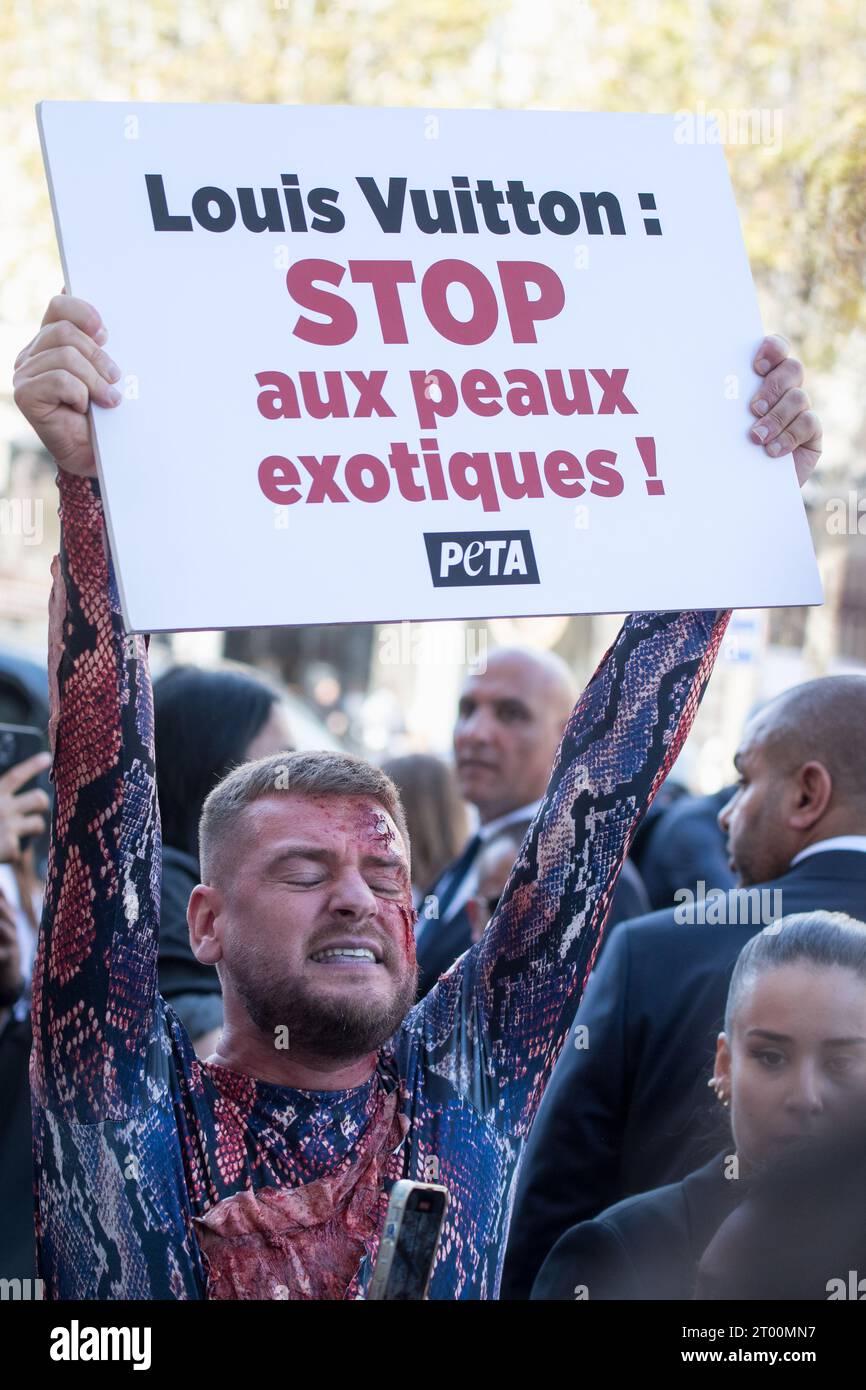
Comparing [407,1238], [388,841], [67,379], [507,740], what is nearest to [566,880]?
[388,841]

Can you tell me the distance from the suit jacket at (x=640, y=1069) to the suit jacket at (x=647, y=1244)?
0.42ft

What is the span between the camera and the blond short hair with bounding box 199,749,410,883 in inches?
Result: 85.4

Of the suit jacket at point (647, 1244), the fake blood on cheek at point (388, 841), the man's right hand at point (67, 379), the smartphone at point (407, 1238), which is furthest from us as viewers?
the suit jacket at point (647, 1244)

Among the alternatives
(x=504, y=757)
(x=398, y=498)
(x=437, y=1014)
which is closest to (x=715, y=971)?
(x=437, y=1014)

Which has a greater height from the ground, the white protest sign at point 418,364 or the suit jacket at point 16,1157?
the white protest sign at point 418,364

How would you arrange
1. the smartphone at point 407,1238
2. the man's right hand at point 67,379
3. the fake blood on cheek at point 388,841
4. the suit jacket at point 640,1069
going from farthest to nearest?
the suit jacket at point 640,1069, the fake blood on cheek at point 388,841, the man's right hand at point 67,379, the smartphone at point 407,1238

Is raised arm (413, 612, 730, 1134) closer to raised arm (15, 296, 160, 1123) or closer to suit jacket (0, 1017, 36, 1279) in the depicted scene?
raised arm (15, 296, 160, 1123)

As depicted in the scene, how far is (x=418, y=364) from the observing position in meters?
2.23

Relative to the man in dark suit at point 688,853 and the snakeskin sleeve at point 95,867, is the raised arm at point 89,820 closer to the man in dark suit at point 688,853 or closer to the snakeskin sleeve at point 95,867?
the snakeskin sleeve at point 95,867

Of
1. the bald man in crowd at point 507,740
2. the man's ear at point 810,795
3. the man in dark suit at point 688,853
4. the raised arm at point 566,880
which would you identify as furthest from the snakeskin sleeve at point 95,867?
the man in dark suit at point 688,853

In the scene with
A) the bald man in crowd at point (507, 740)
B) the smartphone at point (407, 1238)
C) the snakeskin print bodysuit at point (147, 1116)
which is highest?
the bald man in crowd at point (507, 740)

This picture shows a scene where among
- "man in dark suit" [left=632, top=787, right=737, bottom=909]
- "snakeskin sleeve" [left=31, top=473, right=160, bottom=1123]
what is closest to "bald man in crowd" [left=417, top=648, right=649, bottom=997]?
"man in dark suit" [left=632, top=787, right=737, bottom=909]

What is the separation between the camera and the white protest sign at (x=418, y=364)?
2.10 metres

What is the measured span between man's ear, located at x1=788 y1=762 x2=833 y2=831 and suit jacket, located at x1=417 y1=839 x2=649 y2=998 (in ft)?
3.41
